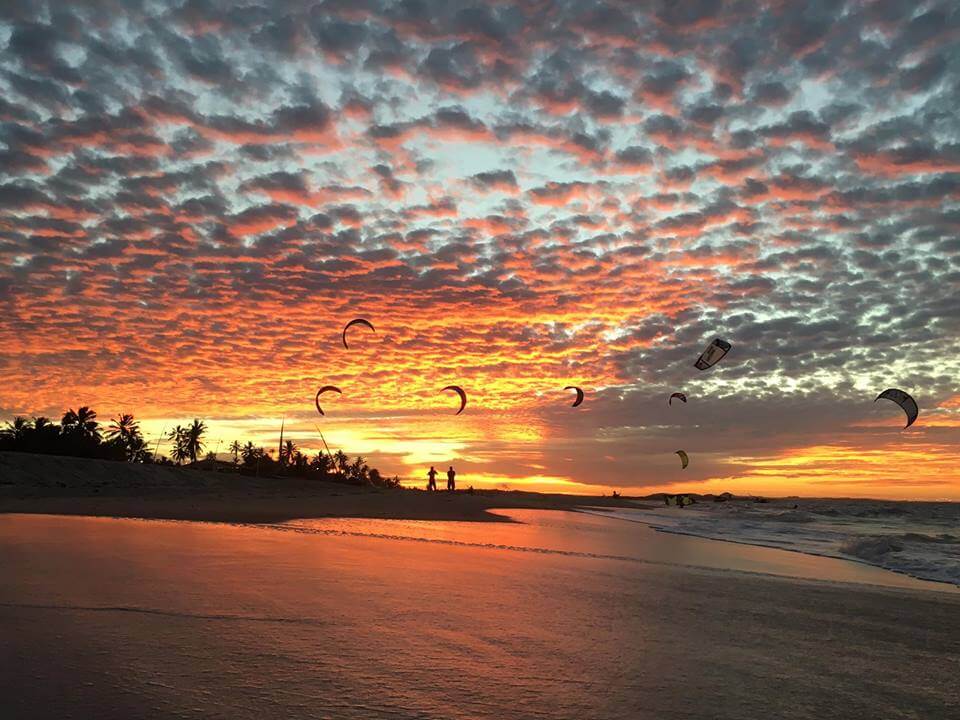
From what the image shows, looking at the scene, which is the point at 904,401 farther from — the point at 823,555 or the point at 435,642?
the point at 435,642

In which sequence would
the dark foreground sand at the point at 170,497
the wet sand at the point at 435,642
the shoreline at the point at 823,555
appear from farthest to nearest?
the dark foreground sand at the point at 170,497, the shoreline at the point at 823,555, the wet sand at the point at 435,642

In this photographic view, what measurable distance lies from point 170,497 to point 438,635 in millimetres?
25426

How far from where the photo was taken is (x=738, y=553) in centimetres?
1583

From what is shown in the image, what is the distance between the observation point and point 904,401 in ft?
72.0

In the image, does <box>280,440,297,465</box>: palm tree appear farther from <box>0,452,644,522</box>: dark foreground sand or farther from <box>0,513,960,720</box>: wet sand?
<box>0,513,960,720</box>: wet sand

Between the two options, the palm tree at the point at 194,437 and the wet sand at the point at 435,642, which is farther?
the palm tree at the point at 194,437

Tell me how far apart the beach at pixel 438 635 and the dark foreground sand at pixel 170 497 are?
26.2 ft

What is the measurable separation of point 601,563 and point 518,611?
513 cm

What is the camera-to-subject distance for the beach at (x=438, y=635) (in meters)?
3.80

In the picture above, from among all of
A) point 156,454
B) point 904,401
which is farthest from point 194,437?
point 904,401

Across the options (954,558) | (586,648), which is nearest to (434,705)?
(586,648)

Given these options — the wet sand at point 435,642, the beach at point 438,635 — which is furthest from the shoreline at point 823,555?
the wet sand at point 435,642

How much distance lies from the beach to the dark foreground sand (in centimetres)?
800

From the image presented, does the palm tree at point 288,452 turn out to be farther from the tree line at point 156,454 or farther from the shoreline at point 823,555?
the shoreline at point 823,555
